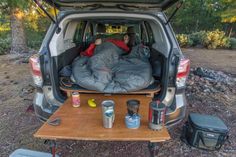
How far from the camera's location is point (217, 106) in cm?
350

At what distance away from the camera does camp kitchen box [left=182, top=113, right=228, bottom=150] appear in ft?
7.65

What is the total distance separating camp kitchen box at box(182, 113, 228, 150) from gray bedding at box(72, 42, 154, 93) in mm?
716

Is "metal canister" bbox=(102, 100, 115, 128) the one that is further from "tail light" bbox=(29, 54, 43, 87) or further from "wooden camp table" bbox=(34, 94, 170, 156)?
"tail light" bbox=(29, 54, 43, 87)

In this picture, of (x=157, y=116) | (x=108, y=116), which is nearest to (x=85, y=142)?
(x=108, y=116)

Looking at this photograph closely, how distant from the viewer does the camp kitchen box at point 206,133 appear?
7.65 ft

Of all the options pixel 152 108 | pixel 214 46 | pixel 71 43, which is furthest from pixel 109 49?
pixel 214 46

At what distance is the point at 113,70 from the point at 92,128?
1133 mm

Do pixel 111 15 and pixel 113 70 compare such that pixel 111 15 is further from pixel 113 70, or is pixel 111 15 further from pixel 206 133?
pixel 206 133

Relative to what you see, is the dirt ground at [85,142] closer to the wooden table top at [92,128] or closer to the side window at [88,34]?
the wooden table top at [92,128]

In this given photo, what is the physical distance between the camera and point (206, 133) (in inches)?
92.8

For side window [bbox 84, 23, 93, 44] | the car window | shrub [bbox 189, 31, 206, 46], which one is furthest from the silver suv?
shrub [bbox 189, 31, 206, 46]

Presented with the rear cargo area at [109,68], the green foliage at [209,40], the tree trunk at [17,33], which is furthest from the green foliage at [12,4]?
the green foliage at [209,40]

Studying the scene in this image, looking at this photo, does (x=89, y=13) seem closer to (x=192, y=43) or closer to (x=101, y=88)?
(x=101, y=88)

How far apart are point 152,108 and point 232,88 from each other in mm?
3339
